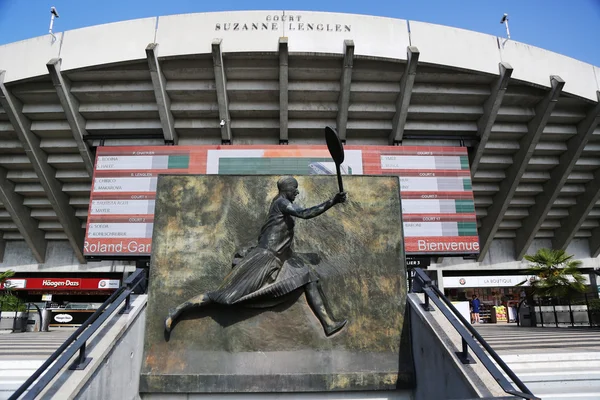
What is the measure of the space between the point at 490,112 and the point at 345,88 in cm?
580

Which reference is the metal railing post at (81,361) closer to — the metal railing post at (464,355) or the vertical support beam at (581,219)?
the metal railing post at (464,355)

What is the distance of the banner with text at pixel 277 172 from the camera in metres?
16.6

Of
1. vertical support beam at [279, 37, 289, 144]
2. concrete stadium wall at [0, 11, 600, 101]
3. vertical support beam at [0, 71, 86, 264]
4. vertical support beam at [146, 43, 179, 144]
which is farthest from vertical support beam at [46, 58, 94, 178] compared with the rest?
vertical support beam at [279, 37, 289, 144]

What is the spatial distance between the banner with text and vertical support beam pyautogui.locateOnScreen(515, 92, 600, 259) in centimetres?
486

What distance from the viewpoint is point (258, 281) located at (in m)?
4.93

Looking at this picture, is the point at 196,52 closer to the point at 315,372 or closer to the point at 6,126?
the point at 6,126

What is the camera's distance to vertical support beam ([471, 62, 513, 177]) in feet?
51.5

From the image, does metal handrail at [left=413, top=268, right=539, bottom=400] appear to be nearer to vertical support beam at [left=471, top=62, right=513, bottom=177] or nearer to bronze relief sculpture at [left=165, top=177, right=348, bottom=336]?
bronze relief sculpture at [left=165, top=177, right=348, bottom=336]

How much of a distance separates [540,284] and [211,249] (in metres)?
14.7

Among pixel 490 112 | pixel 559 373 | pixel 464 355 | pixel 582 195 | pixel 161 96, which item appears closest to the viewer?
pixel 464 355

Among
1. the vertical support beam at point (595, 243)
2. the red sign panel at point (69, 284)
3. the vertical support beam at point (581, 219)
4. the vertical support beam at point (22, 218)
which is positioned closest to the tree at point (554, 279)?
the vertical support beam at point (581, 219)

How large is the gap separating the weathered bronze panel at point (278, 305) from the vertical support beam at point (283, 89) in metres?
10.3

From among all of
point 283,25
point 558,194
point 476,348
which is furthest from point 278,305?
point 558,194

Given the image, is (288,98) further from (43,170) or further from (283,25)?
(43,170)
